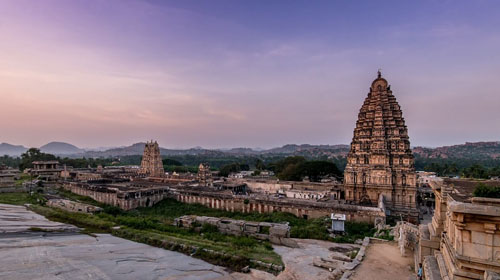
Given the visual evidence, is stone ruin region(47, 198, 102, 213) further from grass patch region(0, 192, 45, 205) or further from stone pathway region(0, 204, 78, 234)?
stone pathway region(0, 204, 78, 234)

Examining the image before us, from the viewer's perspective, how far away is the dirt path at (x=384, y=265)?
1446cm

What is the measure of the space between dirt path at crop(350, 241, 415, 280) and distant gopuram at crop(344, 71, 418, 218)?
1589 cm

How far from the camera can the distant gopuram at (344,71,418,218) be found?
3447 centimetres

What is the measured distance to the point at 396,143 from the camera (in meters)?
35.7

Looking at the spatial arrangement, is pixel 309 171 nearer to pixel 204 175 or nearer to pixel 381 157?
pixel 204 175

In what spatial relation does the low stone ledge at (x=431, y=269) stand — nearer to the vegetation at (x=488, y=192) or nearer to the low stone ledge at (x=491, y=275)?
the low stone ledge at (x=491, y=275)

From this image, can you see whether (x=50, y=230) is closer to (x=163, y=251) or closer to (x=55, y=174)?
(x=163, y=251)

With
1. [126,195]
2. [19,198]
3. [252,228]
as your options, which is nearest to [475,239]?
[252,228]

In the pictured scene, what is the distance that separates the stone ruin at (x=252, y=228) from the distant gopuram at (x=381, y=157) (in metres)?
16.0

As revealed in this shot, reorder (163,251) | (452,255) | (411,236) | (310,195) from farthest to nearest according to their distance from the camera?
(310,195) < (163,251) < (411,236) < (452,255)

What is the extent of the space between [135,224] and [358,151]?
94.9 feet

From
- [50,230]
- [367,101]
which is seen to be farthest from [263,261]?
[367,101]

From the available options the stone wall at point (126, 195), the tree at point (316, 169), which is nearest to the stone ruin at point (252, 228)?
the stone wall at point (126, 195)

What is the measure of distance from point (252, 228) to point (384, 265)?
12446 millimetres
